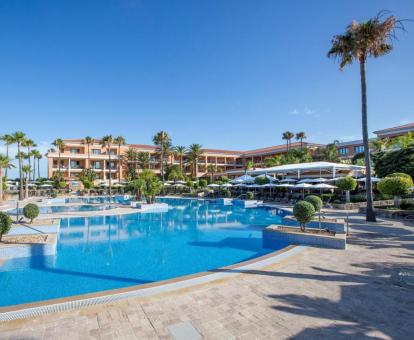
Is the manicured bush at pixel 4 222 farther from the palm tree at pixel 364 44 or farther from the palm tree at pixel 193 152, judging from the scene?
the palm tree at pixel 193 152

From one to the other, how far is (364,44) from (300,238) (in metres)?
11.0

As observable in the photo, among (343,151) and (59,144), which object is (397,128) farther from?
(59,144)

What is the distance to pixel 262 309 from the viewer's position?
4430 millimetres

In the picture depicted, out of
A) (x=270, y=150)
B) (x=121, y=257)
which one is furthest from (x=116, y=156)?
(x=121, y=257)

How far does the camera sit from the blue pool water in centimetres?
696

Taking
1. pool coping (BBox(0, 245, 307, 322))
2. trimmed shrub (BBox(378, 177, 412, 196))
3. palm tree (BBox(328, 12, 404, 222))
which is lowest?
pool coping (BBox(0, 245, 307, 322))

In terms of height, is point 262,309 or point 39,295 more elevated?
point 262,309

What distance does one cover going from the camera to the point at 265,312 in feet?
14.2

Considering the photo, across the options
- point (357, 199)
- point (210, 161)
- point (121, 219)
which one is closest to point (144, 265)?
point (121, 219)

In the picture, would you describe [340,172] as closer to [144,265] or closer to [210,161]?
[144,265]

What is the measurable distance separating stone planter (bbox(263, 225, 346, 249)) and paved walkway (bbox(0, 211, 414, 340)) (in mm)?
2256

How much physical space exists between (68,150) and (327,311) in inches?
2341

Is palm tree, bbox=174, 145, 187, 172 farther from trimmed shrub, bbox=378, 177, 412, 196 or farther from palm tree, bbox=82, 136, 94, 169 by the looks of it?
trimmed shrub, bbox=378, 177, 412, 196

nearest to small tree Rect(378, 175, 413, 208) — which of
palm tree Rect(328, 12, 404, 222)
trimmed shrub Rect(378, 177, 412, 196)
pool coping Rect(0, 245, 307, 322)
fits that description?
trimmed shrub Rect(378, 177, 412, 196)
